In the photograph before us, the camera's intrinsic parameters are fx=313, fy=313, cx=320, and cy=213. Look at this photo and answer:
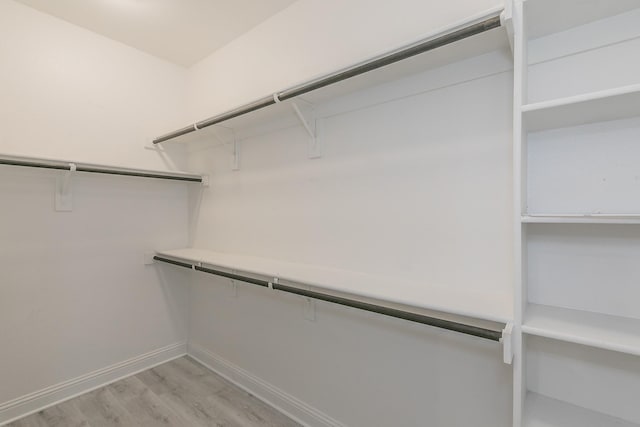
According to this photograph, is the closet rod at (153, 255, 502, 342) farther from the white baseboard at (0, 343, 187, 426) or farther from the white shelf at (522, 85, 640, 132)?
the white baseboard at (0, 343, 187, 426)

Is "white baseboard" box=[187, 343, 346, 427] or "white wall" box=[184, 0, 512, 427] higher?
"white wall" box=[184, 0, 512, 427]

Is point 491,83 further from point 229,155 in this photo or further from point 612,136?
point 229,155

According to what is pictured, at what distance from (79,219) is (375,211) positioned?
2.00 metres

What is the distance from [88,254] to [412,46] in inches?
93.6

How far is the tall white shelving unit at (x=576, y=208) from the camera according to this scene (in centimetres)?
92

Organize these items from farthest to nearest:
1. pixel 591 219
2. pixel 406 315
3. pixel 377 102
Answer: pixel 377 102, pixel 406 315, pixel 591 219

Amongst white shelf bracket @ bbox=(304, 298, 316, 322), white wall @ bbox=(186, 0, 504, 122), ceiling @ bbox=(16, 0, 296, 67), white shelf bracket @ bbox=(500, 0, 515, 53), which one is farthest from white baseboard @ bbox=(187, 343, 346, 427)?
ceiling @ bbox=(16, 0, 296, 67)

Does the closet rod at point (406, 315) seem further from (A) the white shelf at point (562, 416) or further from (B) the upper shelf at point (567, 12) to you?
(B) the upper shelf at point (567, 12)

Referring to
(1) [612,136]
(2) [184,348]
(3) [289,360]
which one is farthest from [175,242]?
(1) [612,136]

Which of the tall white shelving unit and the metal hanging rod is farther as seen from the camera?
the metal hanging rod

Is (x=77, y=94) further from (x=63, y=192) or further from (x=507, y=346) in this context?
(x=507, y=346)

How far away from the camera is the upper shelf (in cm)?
92

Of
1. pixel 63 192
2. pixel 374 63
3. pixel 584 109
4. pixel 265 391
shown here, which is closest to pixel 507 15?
pixel 584 109

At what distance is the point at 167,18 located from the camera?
6.69ft
